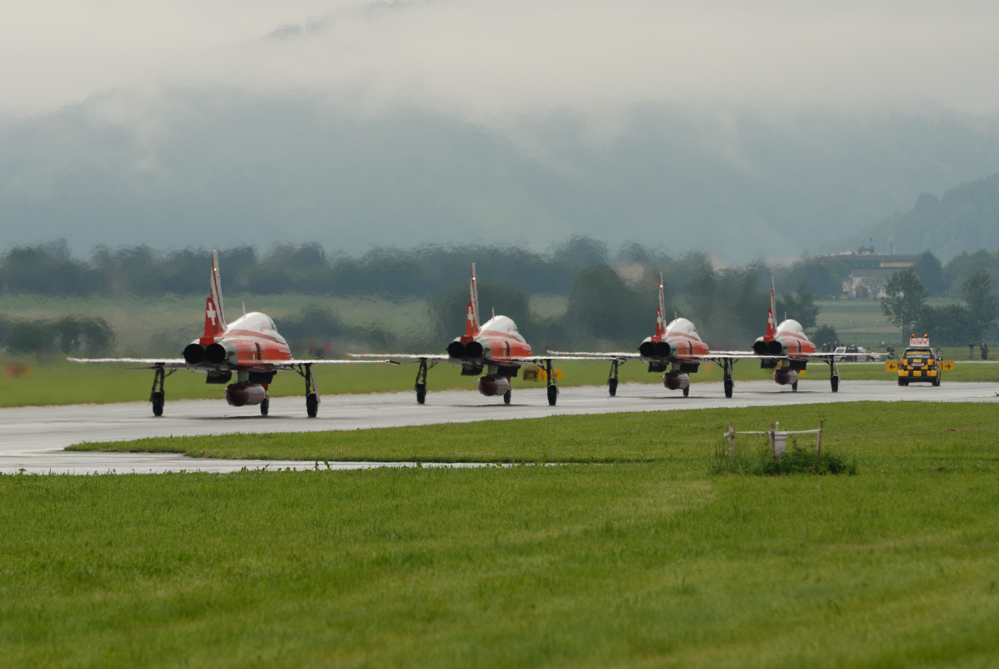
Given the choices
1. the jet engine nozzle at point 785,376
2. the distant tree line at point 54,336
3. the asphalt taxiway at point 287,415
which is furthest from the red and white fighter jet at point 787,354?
the distant tree line at point 54,336

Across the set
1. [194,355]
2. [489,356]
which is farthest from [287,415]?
[489,356]

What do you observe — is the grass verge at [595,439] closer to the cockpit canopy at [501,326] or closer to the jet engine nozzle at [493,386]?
the jet engine nozzle at [493,386]

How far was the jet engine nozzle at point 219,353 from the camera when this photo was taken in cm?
4100

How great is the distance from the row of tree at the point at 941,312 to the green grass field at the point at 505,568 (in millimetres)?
146991

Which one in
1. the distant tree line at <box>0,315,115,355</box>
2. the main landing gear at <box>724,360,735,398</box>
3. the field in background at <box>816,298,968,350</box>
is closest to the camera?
the distant tree line at <box>0,315,115,355</box>

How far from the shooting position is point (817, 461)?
21.2 m

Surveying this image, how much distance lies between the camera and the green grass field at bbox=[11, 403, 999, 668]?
948 centimetres

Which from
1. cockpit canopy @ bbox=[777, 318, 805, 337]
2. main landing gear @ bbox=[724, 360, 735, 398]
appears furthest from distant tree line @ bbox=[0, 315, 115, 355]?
cockpit canopy @ bbox=[777, 318, 805, 337]

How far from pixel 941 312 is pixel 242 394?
13958 cm

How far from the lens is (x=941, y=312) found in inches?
6447

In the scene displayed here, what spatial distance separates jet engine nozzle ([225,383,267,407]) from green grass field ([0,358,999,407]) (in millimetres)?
13674

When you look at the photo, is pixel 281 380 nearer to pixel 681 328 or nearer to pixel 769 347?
pixel 681 328

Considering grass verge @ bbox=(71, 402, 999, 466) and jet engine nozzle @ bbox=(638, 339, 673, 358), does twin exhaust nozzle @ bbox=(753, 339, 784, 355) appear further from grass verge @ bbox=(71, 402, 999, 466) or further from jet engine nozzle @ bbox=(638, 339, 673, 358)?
grass verge @ bbox=(71, 402, 999, 466)

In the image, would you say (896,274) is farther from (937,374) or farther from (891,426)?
(891,426)
